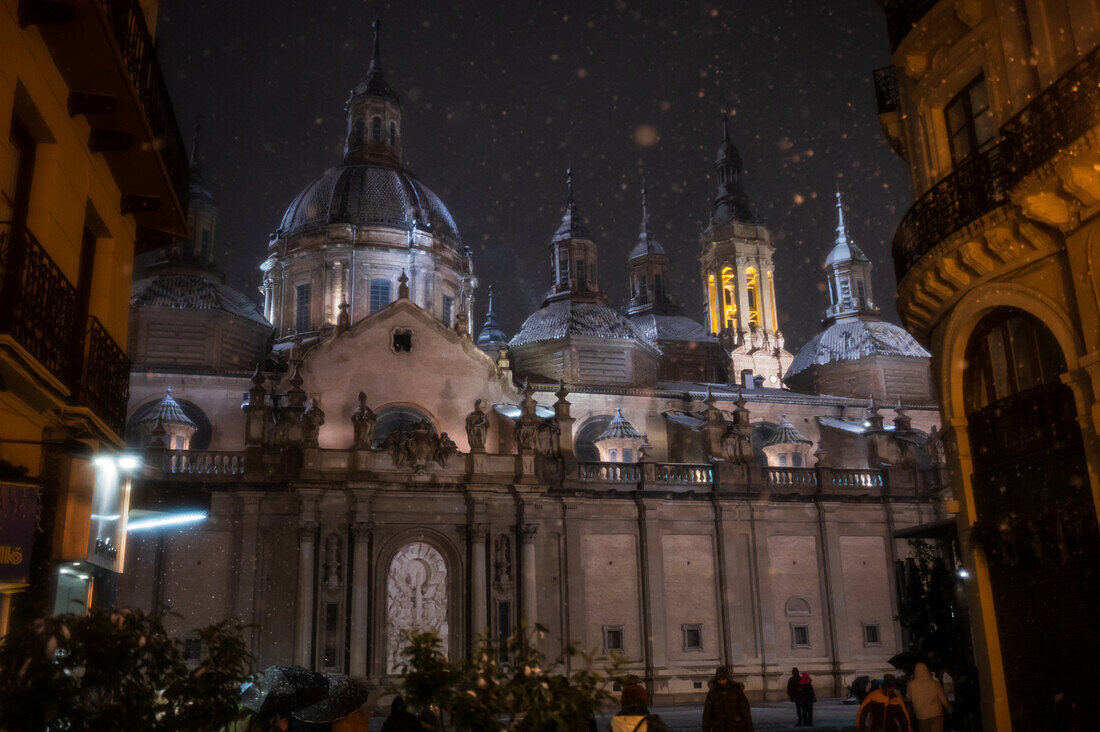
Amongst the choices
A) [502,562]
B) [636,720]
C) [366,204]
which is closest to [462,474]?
[502,562]

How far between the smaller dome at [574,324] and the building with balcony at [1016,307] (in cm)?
2696

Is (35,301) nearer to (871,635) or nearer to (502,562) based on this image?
(502,562)

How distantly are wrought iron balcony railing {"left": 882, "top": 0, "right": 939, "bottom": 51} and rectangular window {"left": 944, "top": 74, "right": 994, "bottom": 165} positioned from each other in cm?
160

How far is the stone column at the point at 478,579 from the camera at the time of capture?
29.9 metres

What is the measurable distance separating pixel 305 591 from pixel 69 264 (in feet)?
61.0

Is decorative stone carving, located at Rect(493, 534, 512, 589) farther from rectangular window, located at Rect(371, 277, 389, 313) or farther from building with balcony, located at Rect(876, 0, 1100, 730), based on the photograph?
building with balcony, located at Rect(876, 0, 1100, 730)

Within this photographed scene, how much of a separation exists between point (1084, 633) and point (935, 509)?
25.4 meters

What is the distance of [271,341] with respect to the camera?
41.4 metres

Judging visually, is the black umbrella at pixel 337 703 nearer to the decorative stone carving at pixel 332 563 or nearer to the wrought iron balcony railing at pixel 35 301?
the wrought iron balcony railing at pixel 35 301

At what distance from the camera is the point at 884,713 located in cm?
1213

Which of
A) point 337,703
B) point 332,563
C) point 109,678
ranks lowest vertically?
point 337,703

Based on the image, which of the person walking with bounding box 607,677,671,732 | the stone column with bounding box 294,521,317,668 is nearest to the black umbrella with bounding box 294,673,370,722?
the person walking with bounding box 607,677,671,732

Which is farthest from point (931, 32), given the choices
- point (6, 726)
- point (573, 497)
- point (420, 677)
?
point (573, 497)

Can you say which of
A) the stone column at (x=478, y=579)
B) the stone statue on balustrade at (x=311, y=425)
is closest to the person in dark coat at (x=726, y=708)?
the stone column at (x=478, y=579)
